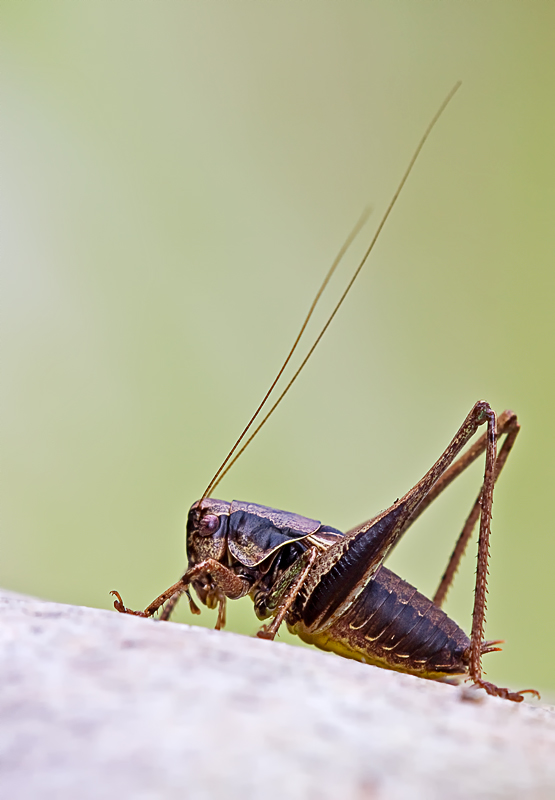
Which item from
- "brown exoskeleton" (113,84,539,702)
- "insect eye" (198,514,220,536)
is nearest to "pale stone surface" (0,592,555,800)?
"brown exoskeleton" (113,84,539,702)

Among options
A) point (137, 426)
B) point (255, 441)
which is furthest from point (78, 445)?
point (255, 441)

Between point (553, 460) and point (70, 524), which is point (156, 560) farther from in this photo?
point (553, 460)

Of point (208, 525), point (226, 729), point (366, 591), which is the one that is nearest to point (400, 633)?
point (366, 591)

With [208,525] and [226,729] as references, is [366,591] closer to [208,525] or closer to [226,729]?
[208,525]

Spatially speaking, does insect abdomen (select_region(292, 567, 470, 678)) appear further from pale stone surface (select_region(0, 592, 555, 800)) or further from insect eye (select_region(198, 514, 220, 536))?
pale stone surface (select_region(0, 592, 555, 800))

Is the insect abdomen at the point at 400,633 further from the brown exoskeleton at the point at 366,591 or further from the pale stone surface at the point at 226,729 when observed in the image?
the pale stone surface at the point at 226,729

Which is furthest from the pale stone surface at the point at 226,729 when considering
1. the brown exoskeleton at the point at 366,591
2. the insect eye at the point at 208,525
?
the insect eye at the point at 208,525

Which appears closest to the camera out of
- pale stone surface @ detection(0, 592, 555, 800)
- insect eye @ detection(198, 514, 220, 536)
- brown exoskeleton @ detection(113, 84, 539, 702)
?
pale stone surface @ detection(0, 592, 555, 800)
